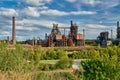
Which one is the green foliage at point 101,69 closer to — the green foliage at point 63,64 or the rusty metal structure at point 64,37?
the green foliage at point 63,64

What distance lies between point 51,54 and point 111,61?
87.8 feet

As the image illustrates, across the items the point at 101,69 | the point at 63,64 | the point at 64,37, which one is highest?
the point at 64,37

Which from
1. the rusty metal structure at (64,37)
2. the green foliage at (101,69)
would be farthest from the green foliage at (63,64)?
the rusty metal structure at (64,37)

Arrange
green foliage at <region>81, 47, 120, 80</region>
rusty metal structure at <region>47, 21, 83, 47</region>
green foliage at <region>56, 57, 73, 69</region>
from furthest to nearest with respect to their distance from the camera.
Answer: rusty metal structure at <region>47, 21, 83, 47</region>, green foliage at <region>56, 57, 73, 69</region>, green foliage at <region>81, 47, 120, 80</region>

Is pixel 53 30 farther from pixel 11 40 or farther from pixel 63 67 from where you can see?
pixel 63 67

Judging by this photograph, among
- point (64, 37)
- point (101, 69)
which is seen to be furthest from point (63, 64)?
point (64, 37)

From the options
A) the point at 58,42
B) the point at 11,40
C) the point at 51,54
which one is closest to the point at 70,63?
the point at 51,54

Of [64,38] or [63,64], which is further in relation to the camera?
[64,38]

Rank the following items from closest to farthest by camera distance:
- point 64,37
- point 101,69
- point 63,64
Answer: point 101,69 → point 63,64 → point 64,37

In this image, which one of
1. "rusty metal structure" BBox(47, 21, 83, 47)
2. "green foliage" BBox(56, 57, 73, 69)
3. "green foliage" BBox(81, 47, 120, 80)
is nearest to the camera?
"green foliage" BBox(81, 47, 120, 80)

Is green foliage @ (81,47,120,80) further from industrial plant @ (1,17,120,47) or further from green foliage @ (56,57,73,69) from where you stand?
industrial plant @ (1,17,120,47)

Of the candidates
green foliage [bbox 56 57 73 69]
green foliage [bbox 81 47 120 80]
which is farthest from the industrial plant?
green foliage [bbox 81 47 120 80]

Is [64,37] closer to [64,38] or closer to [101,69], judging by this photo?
[64,38]

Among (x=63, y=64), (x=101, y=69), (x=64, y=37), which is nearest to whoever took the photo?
(x=101, y=69)
